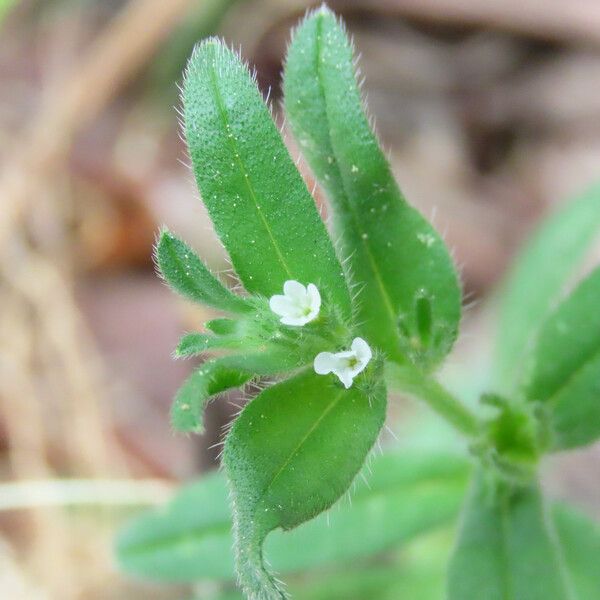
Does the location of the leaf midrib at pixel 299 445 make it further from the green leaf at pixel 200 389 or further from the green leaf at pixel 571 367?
the green leaf at pixel 571 367

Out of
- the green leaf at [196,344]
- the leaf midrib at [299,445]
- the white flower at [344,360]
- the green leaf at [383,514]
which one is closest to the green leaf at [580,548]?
the green leaf at [383,514]

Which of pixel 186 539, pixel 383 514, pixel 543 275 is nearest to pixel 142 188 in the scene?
pixel 543 275

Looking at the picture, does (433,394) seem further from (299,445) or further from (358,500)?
(358,500)

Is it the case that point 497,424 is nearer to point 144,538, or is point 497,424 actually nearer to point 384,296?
point 384,296

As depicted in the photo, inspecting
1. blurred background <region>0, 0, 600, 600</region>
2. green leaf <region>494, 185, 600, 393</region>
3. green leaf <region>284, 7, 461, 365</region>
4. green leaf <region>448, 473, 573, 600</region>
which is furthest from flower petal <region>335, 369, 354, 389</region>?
blurred background <region>0, 0, 600, 600</region>

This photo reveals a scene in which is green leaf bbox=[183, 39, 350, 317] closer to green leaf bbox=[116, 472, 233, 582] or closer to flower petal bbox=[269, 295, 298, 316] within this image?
flower petal bbox=[269, 295, 298, 316]

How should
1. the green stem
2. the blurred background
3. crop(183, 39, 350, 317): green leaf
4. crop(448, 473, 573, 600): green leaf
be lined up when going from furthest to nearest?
the blurred background
crop(448, 473, 573, 600): green leaf
the green stem
crop(183, 39, 350, 317): green leaf

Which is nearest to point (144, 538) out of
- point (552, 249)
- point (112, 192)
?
point (552, 249)
